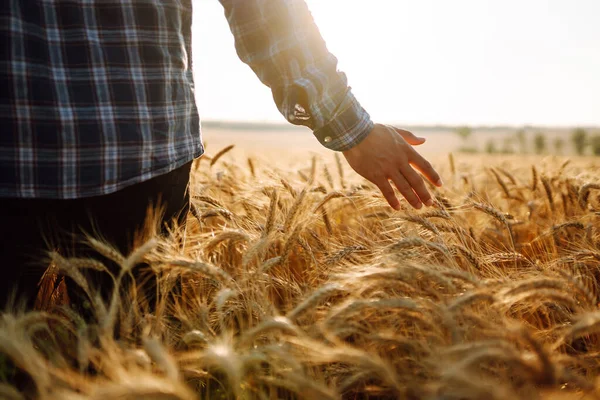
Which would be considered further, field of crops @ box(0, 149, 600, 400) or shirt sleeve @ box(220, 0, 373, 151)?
shirt sleeve @ box(220, 0, 373, 151)

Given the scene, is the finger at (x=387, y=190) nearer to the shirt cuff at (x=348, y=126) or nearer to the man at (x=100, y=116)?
the man at (x=100, y=116)

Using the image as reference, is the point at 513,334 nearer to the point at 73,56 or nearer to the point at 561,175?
the point at 73,56

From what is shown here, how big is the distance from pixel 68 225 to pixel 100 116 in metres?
0.33

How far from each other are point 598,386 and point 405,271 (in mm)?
442

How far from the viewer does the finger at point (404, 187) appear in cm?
160

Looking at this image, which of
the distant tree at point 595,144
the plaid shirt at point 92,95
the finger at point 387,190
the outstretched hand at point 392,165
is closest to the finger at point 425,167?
the outstretched hand at point 392,165

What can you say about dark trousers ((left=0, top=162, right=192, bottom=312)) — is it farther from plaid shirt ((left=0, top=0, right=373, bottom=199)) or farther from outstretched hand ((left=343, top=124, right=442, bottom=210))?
outstretched hand ((left=343, top=124, right=442, bottom=210))

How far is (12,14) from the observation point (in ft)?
3.85

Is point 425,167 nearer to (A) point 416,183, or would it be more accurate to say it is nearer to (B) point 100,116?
(A) point 416,183

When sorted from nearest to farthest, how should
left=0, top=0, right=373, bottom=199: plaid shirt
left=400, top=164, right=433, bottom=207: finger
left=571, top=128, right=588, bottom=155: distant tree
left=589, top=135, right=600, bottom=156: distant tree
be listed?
left=0, top=0, right=373, bottom=199: plaid shirt → left=400, top=164, right=433, bottom=207: finger → left=589, top=135, right=600, bottom=156: distant tree → left=571, top=128, right=588, bottom=155: distant tree

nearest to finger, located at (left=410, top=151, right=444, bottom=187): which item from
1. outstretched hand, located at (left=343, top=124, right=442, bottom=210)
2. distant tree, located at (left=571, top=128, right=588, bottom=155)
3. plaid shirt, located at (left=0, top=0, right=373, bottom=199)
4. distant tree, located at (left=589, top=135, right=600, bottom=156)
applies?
outstretched hand, located at (left=343, top=124, right=442, bottom=210)

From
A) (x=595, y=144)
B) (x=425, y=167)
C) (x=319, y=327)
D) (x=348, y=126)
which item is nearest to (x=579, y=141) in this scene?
→ (x=595, y=144)

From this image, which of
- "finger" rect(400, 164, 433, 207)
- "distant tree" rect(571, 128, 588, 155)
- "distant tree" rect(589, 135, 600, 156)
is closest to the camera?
"finger" rect(400, 164, 433, 207)

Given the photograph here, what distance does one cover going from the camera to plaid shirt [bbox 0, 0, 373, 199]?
1205 mm
